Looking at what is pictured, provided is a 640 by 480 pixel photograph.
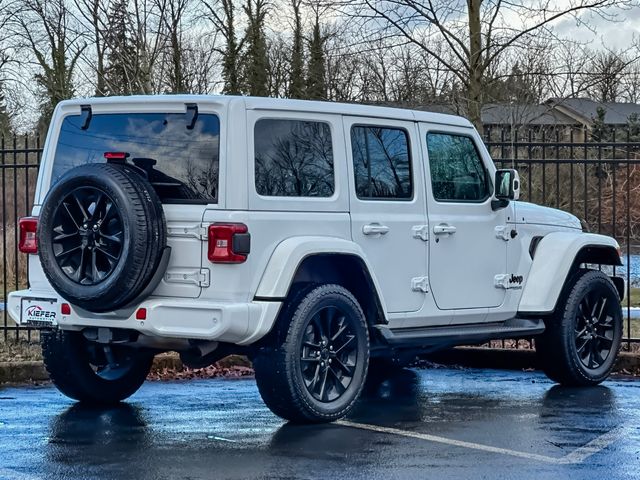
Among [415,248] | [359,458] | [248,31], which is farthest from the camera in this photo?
[248,31]

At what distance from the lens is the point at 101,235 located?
719 cm

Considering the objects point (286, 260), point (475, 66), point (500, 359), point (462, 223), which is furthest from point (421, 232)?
point (475, 66)

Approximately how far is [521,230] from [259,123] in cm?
286

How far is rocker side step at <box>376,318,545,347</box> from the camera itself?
817 centimetres

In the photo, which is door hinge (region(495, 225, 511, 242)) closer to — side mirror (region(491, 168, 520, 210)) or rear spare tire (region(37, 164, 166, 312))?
side mirror (region(491, 168, 520, 210))

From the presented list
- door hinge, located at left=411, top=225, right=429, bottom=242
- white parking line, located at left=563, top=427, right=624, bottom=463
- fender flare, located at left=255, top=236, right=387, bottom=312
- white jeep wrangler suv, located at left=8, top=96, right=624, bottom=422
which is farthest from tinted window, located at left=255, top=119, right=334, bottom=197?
white parking line, located at left=563, top=427, right=624, bottom=463

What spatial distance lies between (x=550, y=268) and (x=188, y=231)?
137 inches

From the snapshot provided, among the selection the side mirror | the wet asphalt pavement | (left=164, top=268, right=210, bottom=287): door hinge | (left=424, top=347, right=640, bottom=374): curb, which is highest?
the side mirror

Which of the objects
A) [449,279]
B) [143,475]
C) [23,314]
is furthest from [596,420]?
[23,314]

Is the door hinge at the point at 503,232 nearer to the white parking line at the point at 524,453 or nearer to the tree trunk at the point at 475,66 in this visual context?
the white parking line at the point at 524,453

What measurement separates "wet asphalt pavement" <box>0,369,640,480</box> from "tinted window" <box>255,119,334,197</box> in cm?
153

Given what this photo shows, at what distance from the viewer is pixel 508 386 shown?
966cm

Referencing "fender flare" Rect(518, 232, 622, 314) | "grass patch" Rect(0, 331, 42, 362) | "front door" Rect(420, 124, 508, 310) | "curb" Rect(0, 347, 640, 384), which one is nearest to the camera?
"front door" Rect(420, 124, 508, 310)

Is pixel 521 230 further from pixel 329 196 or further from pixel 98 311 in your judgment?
pixel 98 311
